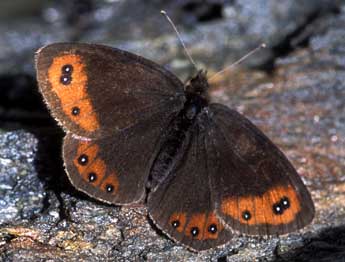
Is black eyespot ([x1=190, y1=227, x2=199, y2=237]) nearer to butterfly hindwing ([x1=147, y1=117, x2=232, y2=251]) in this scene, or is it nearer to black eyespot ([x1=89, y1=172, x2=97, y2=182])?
butterfly hindwing ([x1=147, y1=117, x2=232, y2=251])

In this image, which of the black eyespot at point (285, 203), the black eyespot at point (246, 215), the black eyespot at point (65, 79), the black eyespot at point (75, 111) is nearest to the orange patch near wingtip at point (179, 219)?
the black eyespot at point (246, 215)

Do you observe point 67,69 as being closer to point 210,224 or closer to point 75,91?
point 75,91

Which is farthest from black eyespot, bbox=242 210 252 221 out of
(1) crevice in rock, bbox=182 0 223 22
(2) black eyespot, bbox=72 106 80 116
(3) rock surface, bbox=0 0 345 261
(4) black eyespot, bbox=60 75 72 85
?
(1) crevice in rock, bbox=182 0 223 22

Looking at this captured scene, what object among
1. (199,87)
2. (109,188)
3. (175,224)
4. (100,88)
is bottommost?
(175,224)

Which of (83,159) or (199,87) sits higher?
(199,87)

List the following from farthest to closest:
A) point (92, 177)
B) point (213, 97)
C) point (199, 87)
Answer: point (213, 97), point (199, 87), point (92, 177)

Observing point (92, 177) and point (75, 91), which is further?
point (75, 91)

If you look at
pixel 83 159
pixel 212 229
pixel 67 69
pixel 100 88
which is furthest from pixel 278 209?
pixel 67 69

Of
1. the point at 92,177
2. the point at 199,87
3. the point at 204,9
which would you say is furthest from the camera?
the point at 204,9
